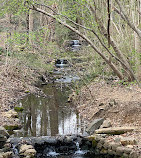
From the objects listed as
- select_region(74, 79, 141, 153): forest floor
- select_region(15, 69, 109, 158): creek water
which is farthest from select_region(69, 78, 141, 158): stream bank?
select_region(15, 69, 109, 158): creek water

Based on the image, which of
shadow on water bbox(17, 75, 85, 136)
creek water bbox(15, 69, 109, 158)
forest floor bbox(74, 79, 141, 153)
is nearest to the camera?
creek water bbox(15, 69, 109, 158)

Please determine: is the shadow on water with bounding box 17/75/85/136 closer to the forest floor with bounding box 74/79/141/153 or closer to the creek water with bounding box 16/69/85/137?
the creek water with bounding box 16/69/85/137

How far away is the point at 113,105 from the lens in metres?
10.1

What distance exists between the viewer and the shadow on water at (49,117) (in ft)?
30.8

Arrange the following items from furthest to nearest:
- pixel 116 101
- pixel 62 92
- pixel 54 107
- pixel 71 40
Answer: pixel 71 40, pixel 62 92, pixel 54 107, pixel 116 101

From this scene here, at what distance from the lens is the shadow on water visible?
369 inches

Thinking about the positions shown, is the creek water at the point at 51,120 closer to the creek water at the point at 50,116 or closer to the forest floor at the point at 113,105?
the creek water at the point at 50,116

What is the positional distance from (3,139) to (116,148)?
3.19 meters

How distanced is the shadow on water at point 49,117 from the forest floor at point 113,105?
1.85 ft

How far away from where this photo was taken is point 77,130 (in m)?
9.44

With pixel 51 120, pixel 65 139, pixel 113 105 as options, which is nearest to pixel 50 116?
pixel 51 120

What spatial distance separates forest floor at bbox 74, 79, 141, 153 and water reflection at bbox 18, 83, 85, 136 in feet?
1.89

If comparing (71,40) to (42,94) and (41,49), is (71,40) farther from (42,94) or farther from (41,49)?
(42,94)

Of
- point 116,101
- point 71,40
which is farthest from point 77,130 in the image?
point 71,40
